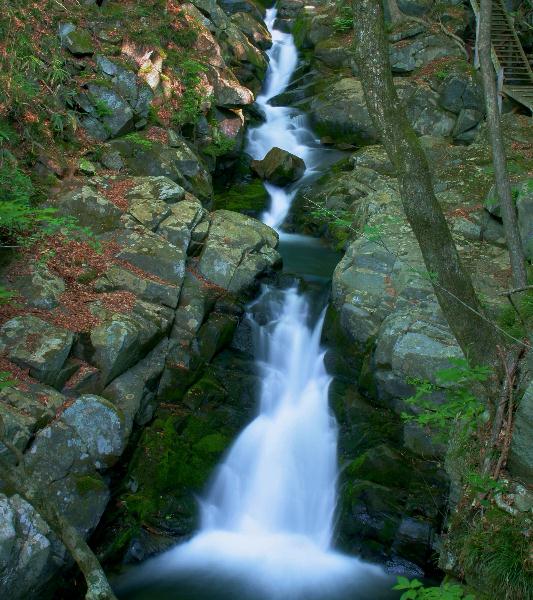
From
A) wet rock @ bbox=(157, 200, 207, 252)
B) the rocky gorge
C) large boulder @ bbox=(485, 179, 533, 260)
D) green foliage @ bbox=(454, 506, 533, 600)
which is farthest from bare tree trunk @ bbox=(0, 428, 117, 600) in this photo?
large boulder @ bbox=(485, 179, 533, 260)

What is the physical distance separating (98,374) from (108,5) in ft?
29.9

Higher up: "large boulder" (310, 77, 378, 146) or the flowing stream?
"large boulder" (310, 77, 378, 146)

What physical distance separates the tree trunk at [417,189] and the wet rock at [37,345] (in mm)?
4184

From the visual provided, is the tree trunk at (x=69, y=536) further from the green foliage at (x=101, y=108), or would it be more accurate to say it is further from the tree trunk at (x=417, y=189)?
the green foliage at (x=101, y=108)

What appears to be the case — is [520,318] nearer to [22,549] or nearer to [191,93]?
[22,549]

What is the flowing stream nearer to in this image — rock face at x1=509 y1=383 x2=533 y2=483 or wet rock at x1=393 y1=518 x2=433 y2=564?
wet rock at x1=393 y1=518 x2=433 y2=564

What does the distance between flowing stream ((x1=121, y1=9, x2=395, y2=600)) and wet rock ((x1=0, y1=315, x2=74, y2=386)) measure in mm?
2344

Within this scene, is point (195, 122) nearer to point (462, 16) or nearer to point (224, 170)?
point (224, 170)

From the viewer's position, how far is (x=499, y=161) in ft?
18.4

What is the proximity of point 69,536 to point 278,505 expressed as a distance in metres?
4.07

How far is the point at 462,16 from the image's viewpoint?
1666 centimetres

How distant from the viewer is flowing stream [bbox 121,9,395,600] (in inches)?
242

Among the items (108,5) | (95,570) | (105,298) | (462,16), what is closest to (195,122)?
(108,5)

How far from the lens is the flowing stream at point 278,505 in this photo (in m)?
6.14
